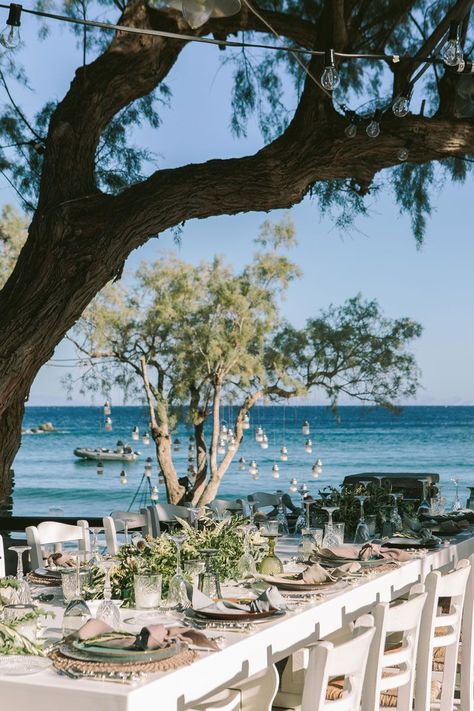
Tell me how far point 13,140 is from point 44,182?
1.59 meters

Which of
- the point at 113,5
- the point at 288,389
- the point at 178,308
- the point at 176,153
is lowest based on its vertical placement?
the point at 288,389

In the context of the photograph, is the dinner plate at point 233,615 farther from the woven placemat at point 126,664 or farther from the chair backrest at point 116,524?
the chair backrest at point 116,524

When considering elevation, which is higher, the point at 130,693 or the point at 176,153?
the point at 176,153

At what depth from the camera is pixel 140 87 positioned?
6.10 meters

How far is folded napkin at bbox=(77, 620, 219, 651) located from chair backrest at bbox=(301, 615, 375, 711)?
361mm

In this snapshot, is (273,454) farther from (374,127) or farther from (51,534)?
(374,127)

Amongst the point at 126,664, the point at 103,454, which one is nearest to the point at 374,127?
the point at 126,664

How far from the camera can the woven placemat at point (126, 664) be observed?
2.52 metres

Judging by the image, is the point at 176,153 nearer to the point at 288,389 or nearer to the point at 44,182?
the point at 288,389

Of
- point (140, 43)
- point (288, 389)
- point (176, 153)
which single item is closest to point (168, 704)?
point (140, 43)

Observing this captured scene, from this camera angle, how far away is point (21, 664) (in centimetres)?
260

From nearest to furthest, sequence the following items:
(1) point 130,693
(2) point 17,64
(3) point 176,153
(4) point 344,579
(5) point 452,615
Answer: (1) point 130,693, (5) point 452,615, (4) point 344,579, (2) point 17,64, (3) point 176,153

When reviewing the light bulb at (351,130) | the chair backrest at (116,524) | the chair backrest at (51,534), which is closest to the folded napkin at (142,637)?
the chair backrest at (51,534)

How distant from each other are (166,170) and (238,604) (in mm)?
2978
